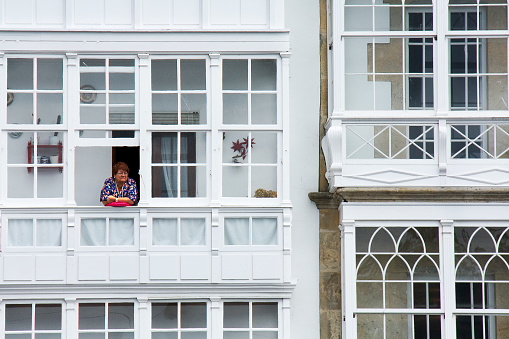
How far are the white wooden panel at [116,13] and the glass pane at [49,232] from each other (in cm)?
290

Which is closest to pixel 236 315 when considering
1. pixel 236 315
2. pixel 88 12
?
pixel 236 315

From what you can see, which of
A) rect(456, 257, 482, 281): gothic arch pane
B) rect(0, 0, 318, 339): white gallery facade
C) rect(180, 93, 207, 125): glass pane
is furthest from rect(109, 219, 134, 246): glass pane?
rect(456, 257, 482, 281): gothic arch pane

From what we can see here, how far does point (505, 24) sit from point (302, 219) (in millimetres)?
4037

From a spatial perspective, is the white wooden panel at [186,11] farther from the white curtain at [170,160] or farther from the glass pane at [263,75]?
the white curtain at [170,160]

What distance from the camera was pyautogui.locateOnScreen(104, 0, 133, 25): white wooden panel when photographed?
14656mm

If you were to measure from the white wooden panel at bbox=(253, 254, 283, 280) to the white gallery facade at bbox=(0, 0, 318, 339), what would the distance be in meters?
0.01

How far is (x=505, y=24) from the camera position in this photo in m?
14.9

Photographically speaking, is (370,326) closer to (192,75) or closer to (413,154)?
(413,154)

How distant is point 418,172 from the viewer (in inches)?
560

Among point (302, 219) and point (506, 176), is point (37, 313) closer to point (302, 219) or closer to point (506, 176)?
point (302, 219)

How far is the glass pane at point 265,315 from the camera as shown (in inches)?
568

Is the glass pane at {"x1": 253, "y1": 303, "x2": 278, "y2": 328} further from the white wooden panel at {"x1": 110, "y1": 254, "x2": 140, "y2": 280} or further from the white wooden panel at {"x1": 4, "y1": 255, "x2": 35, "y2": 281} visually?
the white wooden panel at {"x1": 4, "y1": 255, "x2": 35, "y2": 281}

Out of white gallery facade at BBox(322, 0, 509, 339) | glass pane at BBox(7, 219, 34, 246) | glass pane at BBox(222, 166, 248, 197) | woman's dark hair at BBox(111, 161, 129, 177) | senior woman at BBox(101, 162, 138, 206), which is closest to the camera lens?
white gallery facade at BBox(322, 0, 509, 339)

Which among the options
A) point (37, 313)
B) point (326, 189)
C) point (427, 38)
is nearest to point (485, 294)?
point (326, 189)
